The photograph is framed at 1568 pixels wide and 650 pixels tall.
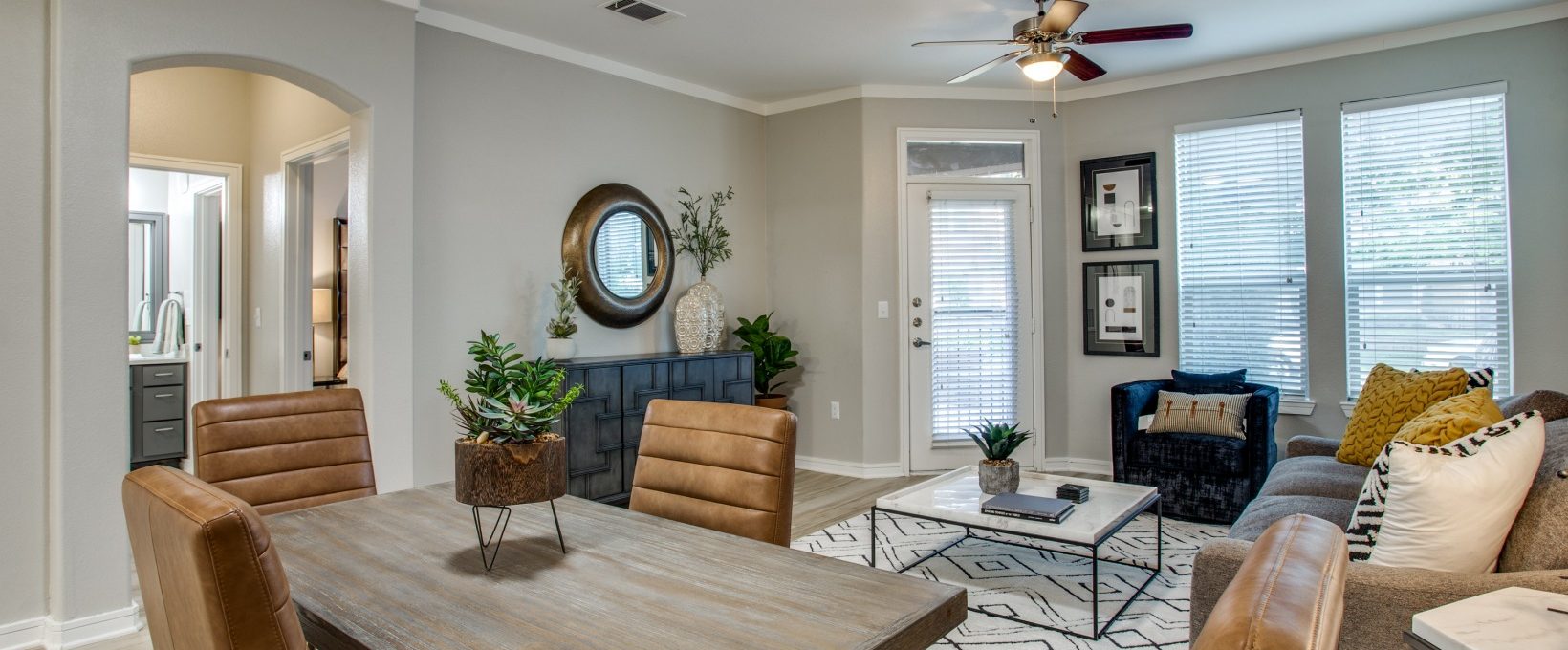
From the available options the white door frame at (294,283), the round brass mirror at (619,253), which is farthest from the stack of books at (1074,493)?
the white door frame at (294,283)

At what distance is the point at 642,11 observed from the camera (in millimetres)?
3959

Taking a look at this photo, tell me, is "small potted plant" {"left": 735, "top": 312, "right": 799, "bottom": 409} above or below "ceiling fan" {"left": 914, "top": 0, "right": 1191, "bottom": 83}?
below

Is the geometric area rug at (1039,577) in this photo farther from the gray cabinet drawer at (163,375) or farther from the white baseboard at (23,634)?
the gray cabinet drawer at (163,375)

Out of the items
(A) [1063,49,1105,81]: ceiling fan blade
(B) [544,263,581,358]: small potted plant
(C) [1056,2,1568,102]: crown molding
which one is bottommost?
(B) [544,263,581,358]: small potted plant

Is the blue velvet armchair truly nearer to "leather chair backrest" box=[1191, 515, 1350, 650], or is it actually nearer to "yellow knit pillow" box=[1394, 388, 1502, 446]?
"yellow knit pillow" box=[1394, 388, 1502, 446]

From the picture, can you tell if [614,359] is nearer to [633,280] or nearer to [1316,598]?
[633,280]

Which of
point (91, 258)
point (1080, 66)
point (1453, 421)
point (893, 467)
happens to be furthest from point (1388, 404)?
point (91, 258)

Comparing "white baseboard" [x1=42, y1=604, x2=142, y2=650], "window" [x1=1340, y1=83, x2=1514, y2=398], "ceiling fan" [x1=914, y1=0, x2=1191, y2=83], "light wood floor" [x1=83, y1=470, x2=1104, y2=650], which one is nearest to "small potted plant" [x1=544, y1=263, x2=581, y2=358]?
"light wood floor" [x1=83, y1=470, x2=1104, y2=650]

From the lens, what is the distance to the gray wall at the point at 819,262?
18.0 feet

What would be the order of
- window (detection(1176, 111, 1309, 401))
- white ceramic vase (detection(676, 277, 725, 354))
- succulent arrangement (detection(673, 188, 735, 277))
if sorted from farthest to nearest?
succulent arrangement (detection(673, 188, 735, 277)), white ceramic vase (detection(676, 277, 725, 354)), window (detection(1176, 111, 1309, 401))

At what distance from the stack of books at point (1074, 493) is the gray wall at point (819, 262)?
233 centimetres

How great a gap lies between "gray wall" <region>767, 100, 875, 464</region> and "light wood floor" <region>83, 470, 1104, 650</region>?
10.7 inches

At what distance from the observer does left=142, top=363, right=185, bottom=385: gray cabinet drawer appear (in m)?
5.39

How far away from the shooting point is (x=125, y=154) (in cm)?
288
